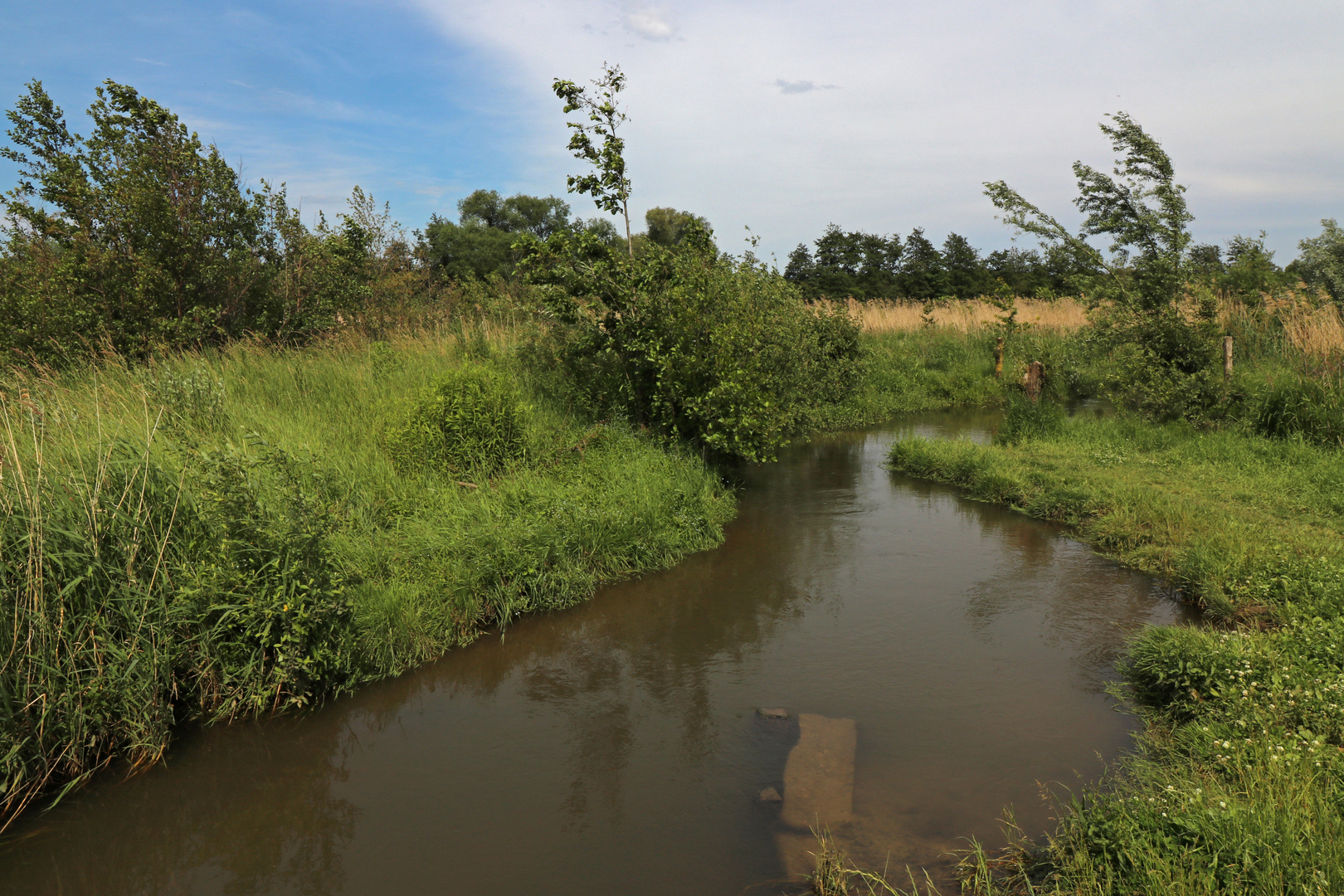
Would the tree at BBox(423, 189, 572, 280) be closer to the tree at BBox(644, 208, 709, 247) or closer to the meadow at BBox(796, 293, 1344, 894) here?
the tree at BBox(644, 208, 709, 247)

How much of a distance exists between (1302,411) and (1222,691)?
324 inches

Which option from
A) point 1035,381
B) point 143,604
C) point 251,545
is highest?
point 1035,381

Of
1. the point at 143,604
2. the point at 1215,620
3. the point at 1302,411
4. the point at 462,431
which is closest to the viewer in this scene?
the point at 143,604

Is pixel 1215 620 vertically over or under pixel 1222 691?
under

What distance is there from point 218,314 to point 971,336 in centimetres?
1969

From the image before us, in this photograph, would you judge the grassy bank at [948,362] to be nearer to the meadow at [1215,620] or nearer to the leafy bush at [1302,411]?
the meadow at [1215,620]

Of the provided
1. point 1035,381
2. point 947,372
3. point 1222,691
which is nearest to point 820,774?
point 1222,691

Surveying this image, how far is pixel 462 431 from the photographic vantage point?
8422 millimetres

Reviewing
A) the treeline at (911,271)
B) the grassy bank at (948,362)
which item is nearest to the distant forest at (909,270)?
the treeline at (911,271)

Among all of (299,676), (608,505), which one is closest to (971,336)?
(608,505)

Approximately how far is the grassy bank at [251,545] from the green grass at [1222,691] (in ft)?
14.2

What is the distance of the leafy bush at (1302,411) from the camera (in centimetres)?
1000

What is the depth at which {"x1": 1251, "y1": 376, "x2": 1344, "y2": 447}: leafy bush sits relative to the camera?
10.0 meters

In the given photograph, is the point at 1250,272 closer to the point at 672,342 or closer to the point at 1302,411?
the point at 1302,411
